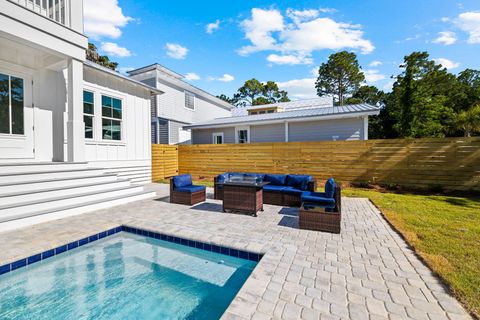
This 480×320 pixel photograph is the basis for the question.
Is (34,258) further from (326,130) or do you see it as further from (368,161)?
(326,130)

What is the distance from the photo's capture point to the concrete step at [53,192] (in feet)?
16.0

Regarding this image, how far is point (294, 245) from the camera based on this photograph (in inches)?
153

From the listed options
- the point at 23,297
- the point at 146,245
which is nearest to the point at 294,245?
the point at 146,245

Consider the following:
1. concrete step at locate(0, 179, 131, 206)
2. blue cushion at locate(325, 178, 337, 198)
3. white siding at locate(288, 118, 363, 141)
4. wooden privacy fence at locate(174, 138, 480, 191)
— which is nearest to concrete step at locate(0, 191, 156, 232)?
concrete step at locate(0, 179, 131, 206)

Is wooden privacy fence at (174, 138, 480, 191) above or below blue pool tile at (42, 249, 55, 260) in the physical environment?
above

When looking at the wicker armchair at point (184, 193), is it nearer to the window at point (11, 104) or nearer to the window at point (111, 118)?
the window at point (111, 118)

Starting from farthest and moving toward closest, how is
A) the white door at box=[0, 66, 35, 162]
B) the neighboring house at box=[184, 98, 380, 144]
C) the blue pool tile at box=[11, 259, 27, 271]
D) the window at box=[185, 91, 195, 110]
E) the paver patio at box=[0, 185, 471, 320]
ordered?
1. the window at box=[185, 91, 195, 110]
2. the neighboring house at box=[184, 98, 380, 144]
3. the white door at box=[0, 66, 35, 162]
4. the blue pool tile at box=[11, 259, 27, 271]
5. the paver patio at box=[0, 185, 471, 320]

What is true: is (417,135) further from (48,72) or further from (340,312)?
(48,72)

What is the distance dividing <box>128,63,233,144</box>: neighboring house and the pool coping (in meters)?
12.5

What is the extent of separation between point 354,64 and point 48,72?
102ft

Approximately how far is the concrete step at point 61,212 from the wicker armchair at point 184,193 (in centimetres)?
147

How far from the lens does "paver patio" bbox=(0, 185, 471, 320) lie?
2.28 m

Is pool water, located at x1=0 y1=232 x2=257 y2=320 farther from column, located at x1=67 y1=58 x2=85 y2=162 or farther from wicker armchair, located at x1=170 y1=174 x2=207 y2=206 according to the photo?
column, located at x1=67 y1=58 x2=85 y2=162

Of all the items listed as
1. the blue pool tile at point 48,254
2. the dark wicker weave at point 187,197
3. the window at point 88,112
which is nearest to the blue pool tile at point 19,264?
the blue pool tile at point 48,254
